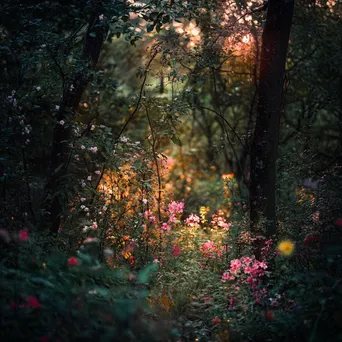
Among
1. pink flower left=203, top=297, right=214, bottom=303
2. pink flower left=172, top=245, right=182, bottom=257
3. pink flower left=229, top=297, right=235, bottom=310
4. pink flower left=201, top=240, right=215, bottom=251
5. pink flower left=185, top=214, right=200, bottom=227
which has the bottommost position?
pink flower left=229, top=297, right=235, bottom=310

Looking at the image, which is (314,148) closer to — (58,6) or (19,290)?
(58,6)

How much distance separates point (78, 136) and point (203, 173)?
6404 mm

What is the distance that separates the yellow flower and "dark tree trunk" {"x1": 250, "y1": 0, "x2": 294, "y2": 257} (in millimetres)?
260

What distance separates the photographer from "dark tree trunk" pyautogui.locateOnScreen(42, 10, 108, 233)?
5.61m

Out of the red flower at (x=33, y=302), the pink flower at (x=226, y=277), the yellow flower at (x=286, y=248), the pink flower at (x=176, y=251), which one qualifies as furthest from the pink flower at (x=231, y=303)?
the red flower at (x=33, y=302)

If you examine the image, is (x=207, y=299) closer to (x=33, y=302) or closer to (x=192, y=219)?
(x=192, y=219)

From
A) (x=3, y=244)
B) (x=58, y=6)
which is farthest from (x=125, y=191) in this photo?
(x=58, y=6)

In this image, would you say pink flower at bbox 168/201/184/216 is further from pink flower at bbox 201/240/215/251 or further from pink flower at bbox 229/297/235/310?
pink flower at bbox 229/297/235/310

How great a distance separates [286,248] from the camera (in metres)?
4.82

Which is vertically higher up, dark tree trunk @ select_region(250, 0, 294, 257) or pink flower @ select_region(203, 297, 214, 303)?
dark tree trunk @ select_region(250, 0, 294, 257)

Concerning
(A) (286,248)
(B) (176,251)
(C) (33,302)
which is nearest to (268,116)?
(A) (286,248)

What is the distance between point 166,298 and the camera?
4750 mm

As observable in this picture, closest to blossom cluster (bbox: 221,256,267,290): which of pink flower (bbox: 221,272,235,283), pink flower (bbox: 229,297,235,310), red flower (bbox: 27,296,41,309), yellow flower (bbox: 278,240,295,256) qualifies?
pink flower (bbox: 221,272,235,283)

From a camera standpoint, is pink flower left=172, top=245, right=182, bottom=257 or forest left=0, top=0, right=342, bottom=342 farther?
pink flower left=172, top=245, right=182, bottom=257
